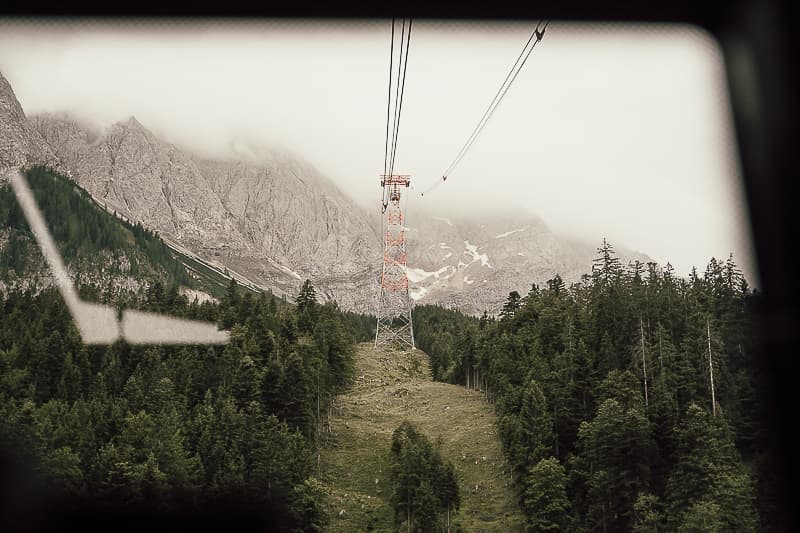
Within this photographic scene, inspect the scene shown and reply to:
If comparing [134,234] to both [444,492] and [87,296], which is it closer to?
[87,296]

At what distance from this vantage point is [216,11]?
16.5 feet

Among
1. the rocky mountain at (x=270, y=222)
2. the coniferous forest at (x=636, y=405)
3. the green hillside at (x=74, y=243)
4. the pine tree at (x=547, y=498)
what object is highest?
the rocky mountain at (x=270, y=222)

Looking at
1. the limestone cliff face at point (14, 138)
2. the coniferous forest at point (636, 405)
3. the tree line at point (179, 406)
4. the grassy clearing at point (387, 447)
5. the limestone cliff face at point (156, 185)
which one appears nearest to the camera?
the coniferous forest at point (636, 405)

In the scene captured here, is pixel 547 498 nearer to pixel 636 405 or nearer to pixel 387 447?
pixel 636 405

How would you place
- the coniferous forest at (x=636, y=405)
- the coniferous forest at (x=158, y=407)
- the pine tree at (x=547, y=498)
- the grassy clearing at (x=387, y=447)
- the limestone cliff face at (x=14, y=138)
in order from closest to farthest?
the coniferous forest at (x=158, y=407)
the coniferous forest at (x=636, y=405)
the pine tree at (x=547, y=498)
the grassy clearing at (x=387, y=447)
the limestone cliff face at (x=14, y=138)

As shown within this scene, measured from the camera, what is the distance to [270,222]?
178 m

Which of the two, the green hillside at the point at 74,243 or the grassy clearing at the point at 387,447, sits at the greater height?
the green hillside at the point at 74,243

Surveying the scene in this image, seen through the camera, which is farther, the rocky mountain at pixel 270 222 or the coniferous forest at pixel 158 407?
the rocky mountain at pixel 270 222

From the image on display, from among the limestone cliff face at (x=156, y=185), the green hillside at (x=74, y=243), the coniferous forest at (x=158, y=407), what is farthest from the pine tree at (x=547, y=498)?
the limestone cliff face at (x=156, y=185)

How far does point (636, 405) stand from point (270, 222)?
163 meters

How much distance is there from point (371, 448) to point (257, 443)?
599 cm

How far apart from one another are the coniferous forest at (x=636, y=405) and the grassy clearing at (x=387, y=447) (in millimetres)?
1075

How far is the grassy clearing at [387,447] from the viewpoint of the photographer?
23.4 meters

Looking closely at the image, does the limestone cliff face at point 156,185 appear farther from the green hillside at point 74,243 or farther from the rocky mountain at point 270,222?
the green hillside at point 74,243
